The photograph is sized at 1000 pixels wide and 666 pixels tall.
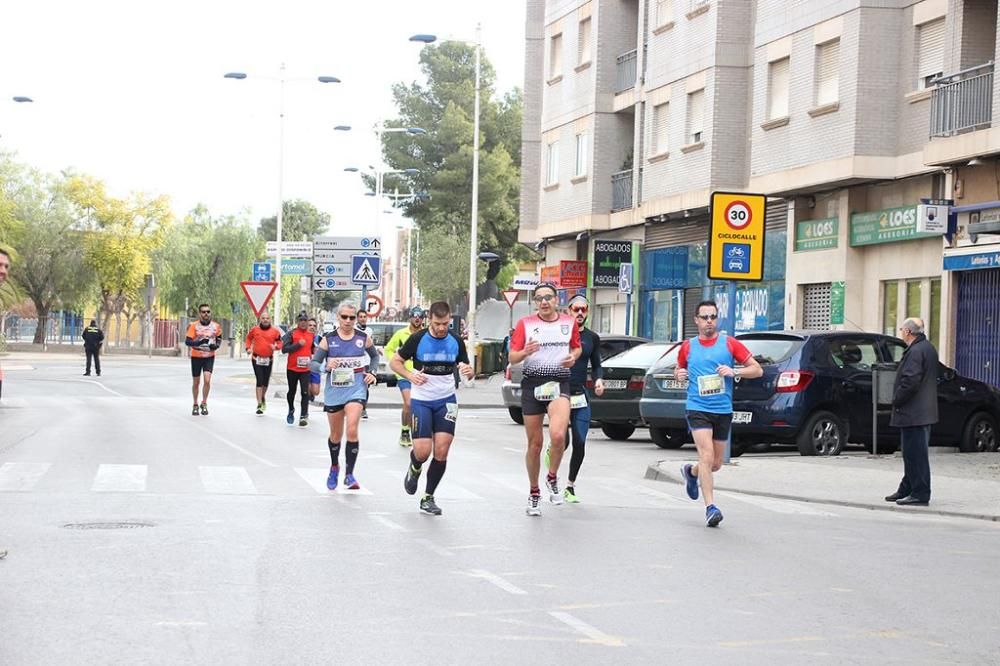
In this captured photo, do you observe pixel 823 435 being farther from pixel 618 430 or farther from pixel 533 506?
pixel 533 506

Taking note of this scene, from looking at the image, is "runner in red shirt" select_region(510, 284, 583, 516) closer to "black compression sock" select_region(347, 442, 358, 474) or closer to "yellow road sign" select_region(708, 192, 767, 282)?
"black compression sock" select_region(347, 442, 358, 474)

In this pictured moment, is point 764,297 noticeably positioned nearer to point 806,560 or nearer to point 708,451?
point 708,451

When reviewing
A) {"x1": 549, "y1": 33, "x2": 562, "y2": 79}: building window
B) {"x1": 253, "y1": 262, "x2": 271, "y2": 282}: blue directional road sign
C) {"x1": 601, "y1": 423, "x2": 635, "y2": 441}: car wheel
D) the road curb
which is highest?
{"x1": 549, "y1": 33, "x2": 562, "y2": 79}: building window

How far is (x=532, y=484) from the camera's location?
13.9 m

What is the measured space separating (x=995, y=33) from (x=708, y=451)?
15719 millimetres

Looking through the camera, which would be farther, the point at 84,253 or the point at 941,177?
the point at 84,253

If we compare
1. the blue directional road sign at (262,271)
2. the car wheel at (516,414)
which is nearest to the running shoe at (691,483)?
the car wheel at (516,414)

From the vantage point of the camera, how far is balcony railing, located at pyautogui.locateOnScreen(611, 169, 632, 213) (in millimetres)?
41031

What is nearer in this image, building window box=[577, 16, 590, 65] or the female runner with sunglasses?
the female runner with sunglasses

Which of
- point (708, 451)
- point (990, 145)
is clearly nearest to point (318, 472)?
point (708, 451)

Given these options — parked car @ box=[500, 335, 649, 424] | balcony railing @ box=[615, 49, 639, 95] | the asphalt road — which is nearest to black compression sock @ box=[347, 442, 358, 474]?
the asphalt road

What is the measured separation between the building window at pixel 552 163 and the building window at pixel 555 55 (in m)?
1.93

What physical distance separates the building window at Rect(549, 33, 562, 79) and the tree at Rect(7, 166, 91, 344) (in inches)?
1661

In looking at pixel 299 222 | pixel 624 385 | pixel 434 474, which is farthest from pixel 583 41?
pixel 299 222
